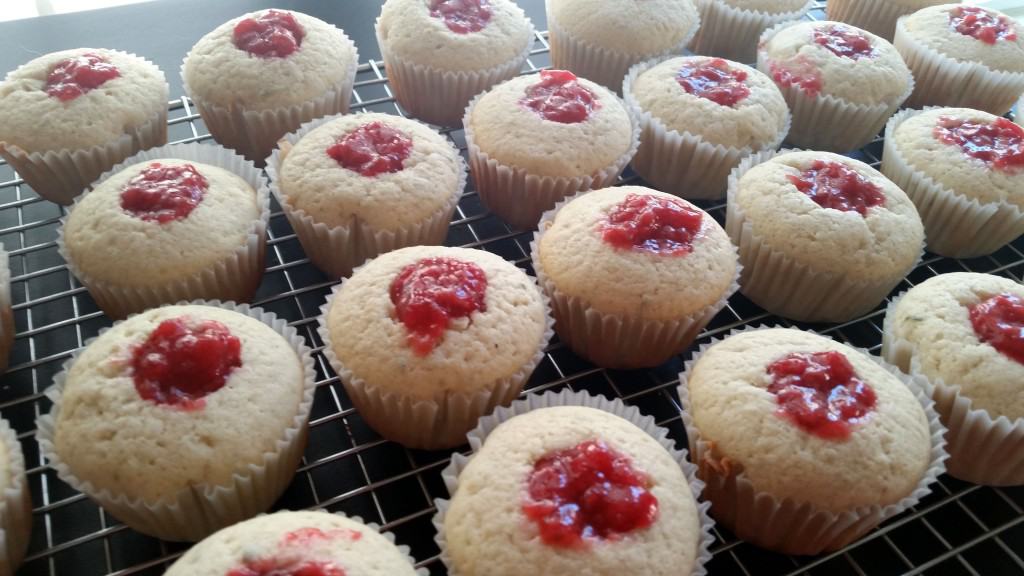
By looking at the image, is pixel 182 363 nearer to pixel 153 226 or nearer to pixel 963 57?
pixel 153 226

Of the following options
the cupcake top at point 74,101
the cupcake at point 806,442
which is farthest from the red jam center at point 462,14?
the cupcake at point 806,442

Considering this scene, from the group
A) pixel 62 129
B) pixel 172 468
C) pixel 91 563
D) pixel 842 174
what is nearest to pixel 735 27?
pixel 842 174

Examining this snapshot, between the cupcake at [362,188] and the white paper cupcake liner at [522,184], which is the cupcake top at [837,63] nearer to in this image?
the white paper cupcake liner at [522,184]

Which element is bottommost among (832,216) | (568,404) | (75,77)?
(568,404)

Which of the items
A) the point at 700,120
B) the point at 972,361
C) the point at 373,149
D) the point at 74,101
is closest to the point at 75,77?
the point at 74,101

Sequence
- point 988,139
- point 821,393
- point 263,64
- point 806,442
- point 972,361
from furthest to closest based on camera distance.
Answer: point 988,139 → point 263,64 → point 972,361 → point 821,393 → point 806,442

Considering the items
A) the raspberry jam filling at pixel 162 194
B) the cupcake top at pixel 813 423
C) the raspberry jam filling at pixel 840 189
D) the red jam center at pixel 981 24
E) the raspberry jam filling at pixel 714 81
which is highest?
the red jam center at pixel 981 24

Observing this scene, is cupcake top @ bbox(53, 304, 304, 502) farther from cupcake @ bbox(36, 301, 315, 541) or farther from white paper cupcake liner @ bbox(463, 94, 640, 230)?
white paper cupcake liner @ bbox(463, 94, 640, 230)
